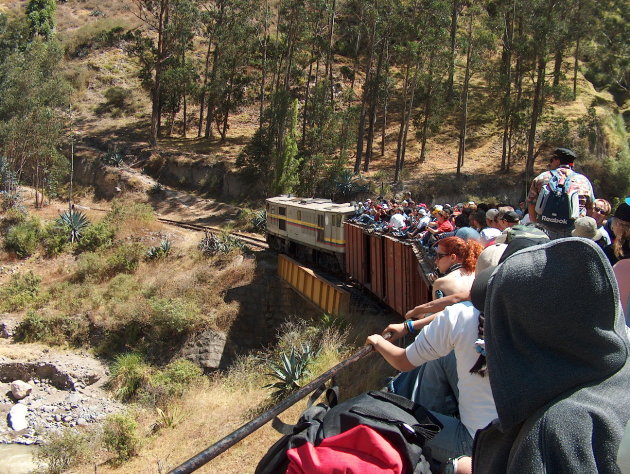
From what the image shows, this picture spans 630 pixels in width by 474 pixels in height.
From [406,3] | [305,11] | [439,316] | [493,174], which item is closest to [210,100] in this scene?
[305,11]

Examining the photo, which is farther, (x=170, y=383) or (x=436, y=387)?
(x=170, y=383)

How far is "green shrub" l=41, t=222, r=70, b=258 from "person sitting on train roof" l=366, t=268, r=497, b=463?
30.5 meters

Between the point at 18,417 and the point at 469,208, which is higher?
the point at 469,208

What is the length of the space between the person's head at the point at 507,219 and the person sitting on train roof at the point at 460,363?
13.7 ft

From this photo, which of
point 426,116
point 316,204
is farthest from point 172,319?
point 426,116

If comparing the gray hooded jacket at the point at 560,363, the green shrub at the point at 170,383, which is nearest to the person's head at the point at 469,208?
the gray hooded jacket at the point at 560,363

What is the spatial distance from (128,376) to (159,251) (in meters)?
8.72

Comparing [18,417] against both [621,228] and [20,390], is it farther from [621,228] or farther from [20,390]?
[621,228]

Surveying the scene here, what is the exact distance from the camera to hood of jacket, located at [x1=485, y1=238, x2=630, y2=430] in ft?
5.02

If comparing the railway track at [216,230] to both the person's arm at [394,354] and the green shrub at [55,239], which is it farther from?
the person's arm at [394,354]

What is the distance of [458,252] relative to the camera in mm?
4656

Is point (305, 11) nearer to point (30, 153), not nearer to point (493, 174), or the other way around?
point (493, 174)

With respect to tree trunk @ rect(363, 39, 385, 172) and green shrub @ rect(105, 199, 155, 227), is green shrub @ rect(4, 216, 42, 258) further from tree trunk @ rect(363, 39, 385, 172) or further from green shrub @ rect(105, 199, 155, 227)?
tree trunk @ rect(363, 39, 385, 172)

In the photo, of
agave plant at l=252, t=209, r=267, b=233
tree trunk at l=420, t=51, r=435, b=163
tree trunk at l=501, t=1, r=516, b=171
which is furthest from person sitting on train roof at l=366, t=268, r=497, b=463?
tree trunk at l=420, t=51, r=435, b=163
